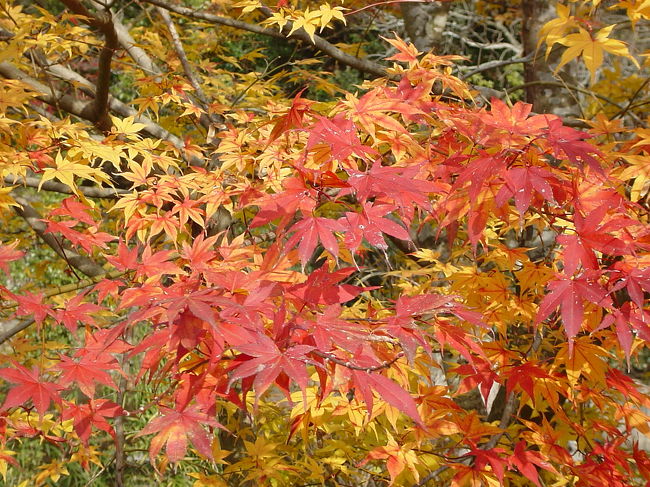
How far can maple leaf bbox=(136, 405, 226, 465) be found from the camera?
110 centimetres

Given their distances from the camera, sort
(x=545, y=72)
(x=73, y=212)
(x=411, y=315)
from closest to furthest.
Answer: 1. (x=411, y=315)
2. (x=73, y=212)
3. (x=545, y=72)

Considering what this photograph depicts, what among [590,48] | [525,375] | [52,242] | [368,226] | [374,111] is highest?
[590,48]

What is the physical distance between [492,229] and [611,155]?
0.93m

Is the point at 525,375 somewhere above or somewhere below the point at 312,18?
below

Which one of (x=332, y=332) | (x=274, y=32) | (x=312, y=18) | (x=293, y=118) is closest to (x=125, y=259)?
(x=293, y=118)

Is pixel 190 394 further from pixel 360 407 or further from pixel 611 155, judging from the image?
pixel 611 155

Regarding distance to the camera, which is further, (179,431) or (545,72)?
(545,72)

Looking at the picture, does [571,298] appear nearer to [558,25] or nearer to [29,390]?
[558,25]

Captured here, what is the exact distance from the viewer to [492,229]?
2.64 metres

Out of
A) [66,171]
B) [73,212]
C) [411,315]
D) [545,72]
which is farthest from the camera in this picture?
[545,72]

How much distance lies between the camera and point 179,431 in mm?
1140

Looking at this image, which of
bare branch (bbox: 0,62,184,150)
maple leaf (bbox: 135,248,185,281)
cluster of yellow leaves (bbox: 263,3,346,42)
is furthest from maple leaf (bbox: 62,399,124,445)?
cluster of yellow leaves (bbox: 263,3,346,42)

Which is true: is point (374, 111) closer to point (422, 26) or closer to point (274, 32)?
point (274, 32)

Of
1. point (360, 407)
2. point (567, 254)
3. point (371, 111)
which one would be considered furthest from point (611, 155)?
point (360, 407)
